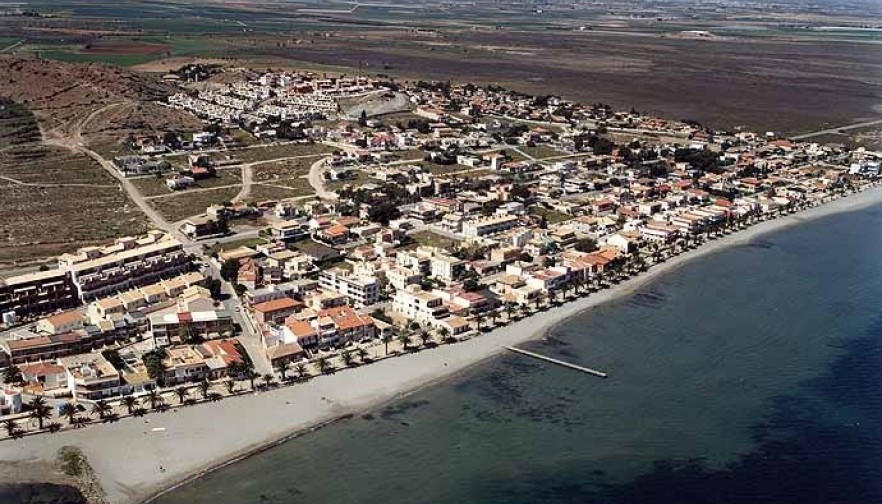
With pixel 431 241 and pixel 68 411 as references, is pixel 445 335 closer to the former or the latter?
pixel 431 241

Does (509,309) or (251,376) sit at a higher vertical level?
(251,376)

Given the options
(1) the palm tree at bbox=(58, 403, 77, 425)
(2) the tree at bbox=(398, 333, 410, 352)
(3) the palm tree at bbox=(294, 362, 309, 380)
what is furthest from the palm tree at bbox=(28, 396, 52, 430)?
(2) the tree at bbox=(398, 333, 410, 352)

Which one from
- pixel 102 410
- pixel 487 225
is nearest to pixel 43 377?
pixel 102 410

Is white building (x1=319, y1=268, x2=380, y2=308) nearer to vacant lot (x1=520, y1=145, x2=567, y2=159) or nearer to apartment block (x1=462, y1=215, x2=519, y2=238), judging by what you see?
apartment block (x1=462, y1=215, x2=519, y2=238)

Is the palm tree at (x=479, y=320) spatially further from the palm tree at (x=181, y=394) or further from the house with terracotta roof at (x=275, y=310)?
the palm tree at (x=181, y=394)

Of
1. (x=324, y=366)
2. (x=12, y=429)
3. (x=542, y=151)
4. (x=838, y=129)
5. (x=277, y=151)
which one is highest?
(x=838, y=129)

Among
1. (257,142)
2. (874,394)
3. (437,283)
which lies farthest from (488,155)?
(874,394)

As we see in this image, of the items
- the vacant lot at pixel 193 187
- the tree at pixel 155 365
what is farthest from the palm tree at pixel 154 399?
the vacant lot at pixel 193 187
